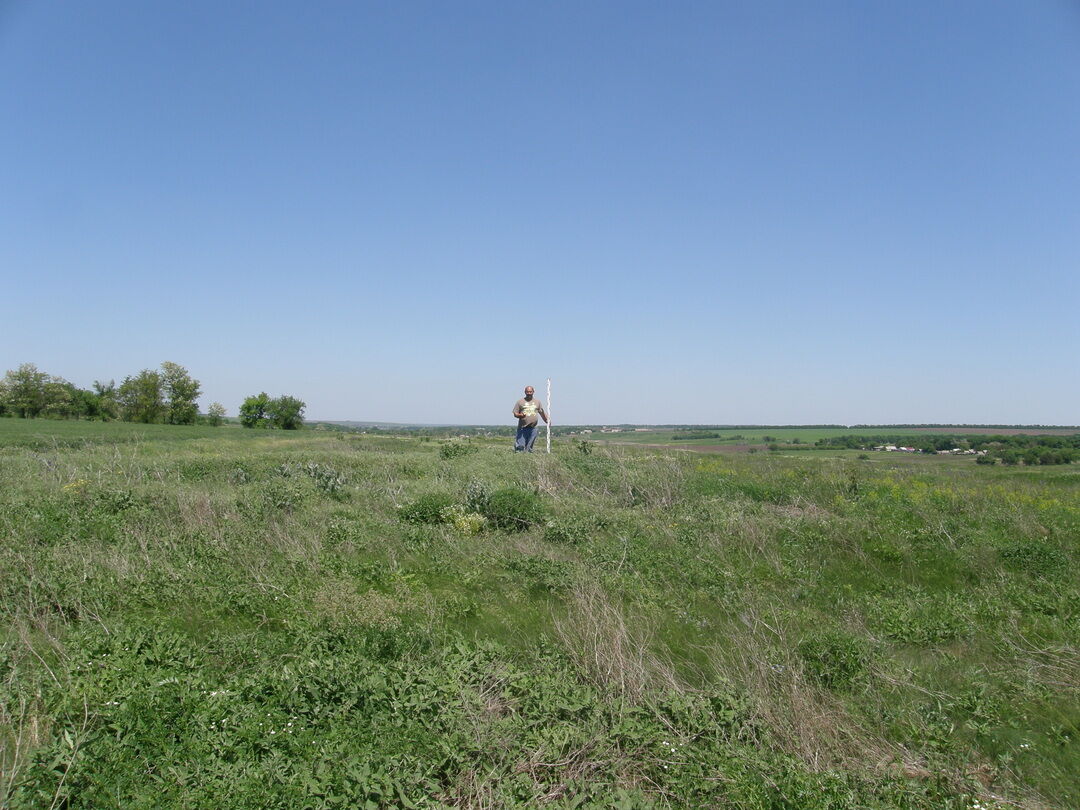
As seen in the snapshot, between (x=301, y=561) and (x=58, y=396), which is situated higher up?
(x=58, y=396)

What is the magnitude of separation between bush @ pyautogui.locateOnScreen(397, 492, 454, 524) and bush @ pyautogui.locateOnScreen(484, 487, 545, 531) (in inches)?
23.3

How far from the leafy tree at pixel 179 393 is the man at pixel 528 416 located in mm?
47008

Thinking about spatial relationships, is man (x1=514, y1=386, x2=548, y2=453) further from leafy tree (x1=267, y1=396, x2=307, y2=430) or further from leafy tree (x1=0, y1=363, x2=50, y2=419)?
leafy tree (x1=0, y1=363, x2=50, y2=419)

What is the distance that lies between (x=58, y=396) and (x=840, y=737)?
6088 cm

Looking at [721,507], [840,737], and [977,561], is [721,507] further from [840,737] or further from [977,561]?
[840,737]

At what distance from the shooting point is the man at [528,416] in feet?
46.1

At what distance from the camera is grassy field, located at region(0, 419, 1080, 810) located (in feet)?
10.2

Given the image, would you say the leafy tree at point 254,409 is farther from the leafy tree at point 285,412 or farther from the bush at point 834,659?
the bush at point 834,659

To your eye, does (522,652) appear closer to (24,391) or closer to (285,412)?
(285,412)

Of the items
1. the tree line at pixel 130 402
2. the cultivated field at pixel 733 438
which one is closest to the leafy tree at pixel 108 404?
the tree line at pixel 130 402

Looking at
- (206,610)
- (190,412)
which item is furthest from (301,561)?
(190,412)

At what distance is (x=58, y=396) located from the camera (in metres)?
49.5

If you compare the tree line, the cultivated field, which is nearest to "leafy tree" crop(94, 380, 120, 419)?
the tree line

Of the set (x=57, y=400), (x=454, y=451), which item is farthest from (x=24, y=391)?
(x=454, y=451)
